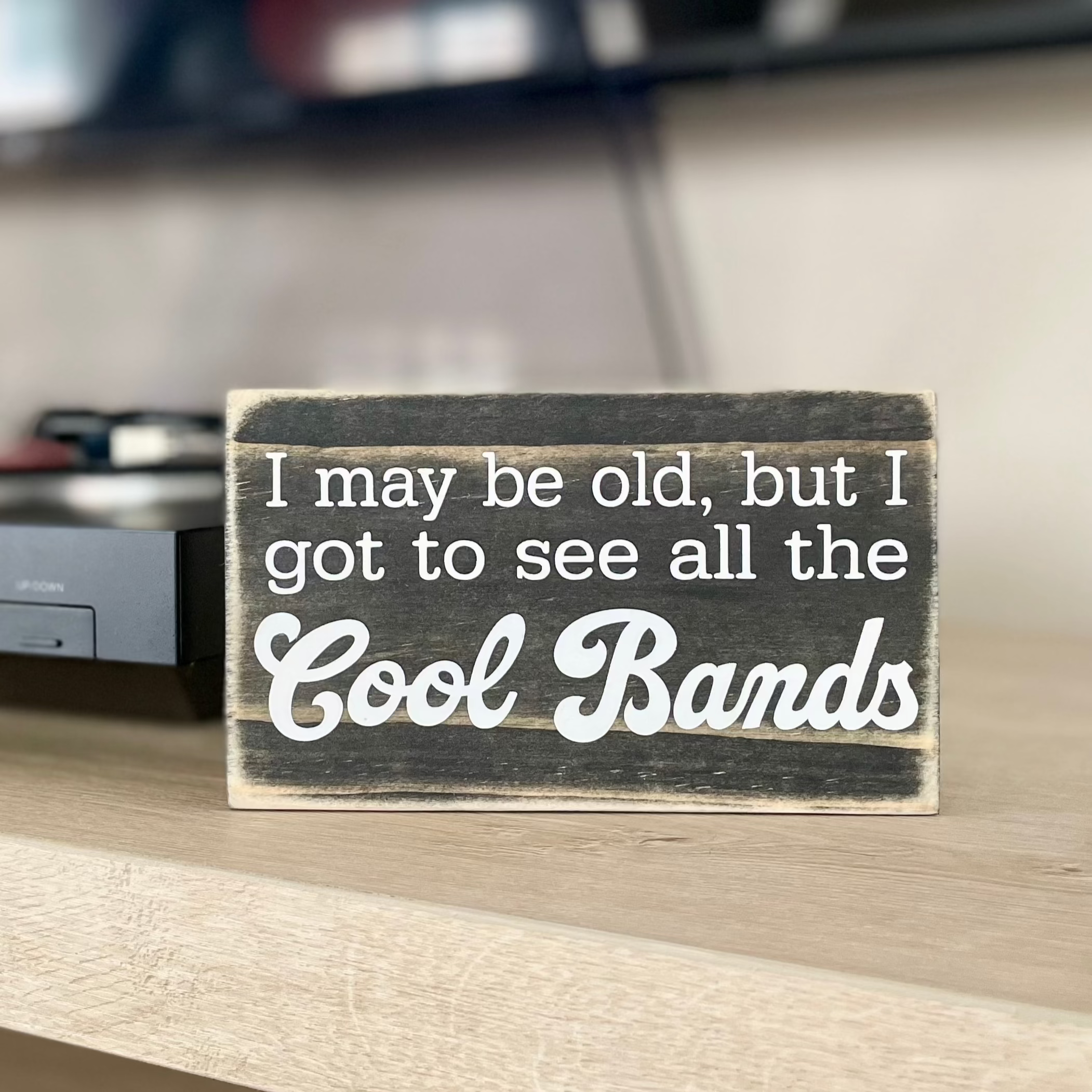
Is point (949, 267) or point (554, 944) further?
point (949, 267)

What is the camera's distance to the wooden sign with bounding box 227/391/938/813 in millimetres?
427

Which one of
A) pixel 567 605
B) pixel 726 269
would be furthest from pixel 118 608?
pixel 726 269

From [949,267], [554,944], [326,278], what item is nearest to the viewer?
[554,944]

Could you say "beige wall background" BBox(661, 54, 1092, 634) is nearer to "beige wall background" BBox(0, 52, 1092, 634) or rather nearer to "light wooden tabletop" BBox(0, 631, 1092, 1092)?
"beige wall background" BBox(0, 52, 1092, 634)

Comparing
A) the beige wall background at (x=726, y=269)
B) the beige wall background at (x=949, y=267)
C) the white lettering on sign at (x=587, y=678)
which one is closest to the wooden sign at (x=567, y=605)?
the white lettering on sign at (x=587, y=678)

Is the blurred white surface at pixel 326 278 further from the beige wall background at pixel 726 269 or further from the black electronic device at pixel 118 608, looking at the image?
the black electronic device at pixel 118 608

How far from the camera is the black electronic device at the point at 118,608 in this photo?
50 centimetres

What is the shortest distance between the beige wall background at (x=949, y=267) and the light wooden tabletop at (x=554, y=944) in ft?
1.81

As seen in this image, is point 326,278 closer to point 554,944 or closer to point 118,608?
point 118,608

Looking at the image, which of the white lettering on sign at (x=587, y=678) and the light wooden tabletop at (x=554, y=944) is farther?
the white lettering on sign at (x=587, y=678)

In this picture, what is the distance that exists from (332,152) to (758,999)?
3.24 feet

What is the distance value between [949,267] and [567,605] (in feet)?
2.16

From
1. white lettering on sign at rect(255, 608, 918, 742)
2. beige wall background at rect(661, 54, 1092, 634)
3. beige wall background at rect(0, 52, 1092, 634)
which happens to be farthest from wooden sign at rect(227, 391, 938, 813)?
beige wall background at rect(661, 54, 1092, 634)

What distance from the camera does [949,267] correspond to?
95 centimetres
